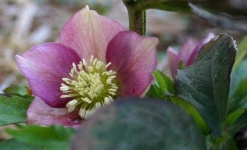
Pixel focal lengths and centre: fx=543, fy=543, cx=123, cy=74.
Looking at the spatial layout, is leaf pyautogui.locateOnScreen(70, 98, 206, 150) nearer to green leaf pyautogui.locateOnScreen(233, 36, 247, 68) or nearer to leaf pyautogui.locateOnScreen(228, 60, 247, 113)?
leaf pyautogui.locateOnScreen(228, 60, 247, 113)

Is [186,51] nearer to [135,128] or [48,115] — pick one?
[48,115]

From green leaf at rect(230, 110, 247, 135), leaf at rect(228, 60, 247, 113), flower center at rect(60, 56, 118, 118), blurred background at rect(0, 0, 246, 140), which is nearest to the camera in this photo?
green leaf at rect(230, 110, 247, 135)

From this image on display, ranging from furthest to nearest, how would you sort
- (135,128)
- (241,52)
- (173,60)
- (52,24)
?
(52,24) → (241,52) → (173,60) → (135,128)

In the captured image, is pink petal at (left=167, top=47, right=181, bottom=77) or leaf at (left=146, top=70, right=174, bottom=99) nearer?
leaf at (left=146, top=70, right=174, bottom=99)

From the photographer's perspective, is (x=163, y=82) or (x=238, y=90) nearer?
(x=163, y=82)

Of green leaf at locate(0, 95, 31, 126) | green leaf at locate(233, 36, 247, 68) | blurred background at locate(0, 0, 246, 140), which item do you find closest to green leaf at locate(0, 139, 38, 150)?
green leaf at locate(0, 95, 31, 126)

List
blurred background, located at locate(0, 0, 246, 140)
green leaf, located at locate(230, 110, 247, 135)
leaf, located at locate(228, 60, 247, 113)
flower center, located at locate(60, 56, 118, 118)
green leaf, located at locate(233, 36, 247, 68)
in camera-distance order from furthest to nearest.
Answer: blurred background, located at locate(0, 0, 246, 140)
green leaf, located at locate(233, 36, 247, 68)
leaf, located at locate(228, 60, 247, 113)
flower center, located at locate(60, 56, 118, 118)
green leaf, located at locate(230, 110, 247, 135)

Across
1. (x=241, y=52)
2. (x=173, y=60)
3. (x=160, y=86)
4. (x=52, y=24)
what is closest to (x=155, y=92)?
(x=160, y=86)
